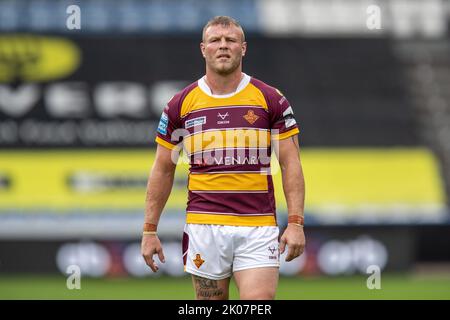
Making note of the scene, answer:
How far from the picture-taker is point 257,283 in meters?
6.73

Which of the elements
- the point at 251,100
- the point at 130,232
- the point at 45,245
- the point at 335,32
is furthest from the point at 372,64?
the point at 251,100

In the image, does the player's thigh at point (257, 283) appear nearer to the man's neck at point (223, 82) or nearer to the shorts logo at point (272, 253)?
the shorts logo at point (272, 253)

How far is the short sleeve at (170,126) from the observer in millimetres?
7094

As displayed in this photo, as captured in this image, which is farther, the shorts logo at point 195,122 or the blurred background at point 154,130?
the blurred background at point 154,130

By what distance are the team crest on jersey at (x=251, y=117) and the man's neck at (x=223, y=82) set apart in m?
0.21

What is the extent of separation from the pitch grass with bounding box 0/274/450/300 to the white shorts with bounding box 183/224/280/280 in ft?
22.4

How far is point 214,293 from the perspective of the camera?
6.94 metres

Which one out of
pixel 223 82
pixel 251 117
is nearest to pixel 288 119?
pixel 251 117

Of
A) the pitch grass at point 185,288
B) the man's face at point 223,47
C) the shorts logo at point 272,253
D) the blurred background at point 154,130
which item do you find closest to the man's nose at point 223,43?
the man's face at point 223,47

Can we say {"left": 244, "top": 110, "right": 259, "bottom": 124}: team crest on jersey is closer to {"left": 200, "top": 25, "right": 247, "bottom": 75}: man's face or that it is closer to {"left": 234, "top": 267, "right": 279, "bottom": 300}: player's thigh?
{"left": 200, "top": 25, "right": 247, "bottom": 75}: man's face

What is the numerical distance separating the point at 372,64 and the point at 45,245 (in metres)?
7.00

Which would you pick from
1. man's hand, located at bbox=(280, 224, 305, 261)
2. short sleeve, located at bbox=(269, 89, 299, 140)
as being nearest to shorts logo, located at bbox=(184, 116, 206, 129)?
short sleeve, located at bbox=(269, 89, 299, 140)

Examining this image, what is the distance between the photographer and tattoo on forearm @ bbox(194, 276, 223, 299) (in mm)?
6938

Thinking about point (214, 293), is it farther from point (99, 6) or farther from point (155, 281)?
point (99, 6)
